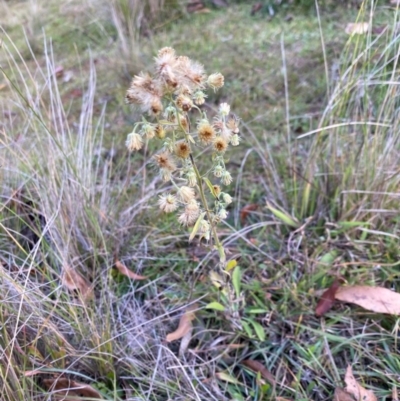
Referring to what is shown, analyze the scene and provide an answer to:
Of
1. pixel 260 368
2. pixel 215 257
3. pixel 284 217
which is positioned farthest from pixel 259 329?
pixel 284 217

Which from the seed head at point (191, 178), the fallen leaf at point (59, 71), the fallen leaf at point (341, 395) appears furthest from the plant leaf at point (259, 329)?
the fallen leaf at point (59, 71)

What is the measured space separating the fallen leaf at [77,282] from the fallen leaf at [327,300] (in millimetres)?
724

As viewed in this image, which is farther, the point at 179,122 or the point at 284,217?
the point at 284,217

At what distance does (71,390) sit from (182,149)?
76 centimetres

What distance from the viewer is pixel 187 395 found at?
1231mm

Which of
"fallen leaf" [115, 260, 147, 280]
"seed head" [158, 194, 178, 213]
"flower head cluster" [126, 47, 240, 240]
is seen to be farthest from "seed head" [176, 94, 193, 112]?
"fallen leaf" [115, 260, 147, 280]

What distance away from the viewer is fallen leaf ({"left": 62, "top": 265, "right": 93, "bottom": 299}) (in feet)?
4.43

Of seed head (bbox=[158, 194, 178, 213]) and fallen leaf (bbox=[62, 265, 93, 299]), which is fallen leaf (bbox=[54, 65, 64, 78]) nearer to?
fallen leaf (bbox=[62, 265, 93, 299])

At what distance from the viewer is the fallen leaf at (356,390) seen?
116 cm

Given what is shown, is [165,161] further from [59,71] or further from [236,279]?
[59,71]

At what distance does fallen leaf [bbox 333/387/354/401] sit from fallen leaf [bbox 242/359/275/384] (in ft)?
0.57

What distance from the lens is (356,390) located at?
1.18 meters

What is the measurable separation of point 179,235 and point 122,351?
20.0 inches

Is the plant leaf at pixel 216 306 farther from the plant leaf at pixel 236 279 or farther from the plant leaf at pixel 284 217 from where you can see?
the plant leaf at pixel 284 217
